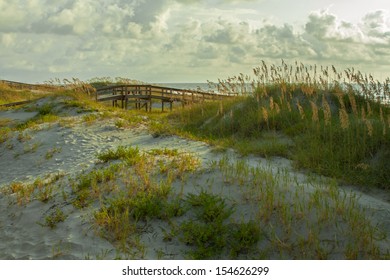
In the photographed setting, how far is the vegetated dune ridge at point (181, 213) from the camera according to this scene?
5.23 metres

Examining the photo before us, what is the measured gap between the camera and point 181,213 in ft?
19.7

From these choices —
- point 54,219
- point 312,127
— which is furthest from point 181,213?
point 312,127

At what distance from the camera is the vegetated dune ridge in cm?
523

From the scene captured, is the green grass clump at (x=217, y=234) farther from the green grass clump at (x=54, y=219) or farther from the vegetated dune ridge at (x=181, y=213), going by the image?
the green grass clump at (x=54, y=219)

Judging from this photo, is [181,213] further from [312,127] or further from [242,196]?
[312,127]

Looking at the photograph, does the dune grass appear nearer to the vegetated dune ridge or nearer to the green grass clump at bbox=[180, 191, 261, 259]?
the vegetated dune ridge

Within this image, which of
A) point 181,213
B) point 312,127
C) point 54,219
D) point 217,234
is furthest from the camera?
point 312,127

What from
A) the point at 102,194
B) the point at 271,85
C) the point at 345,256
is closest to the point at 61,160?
the point at 102,194

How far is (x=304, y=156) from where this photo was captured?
Answer: 28.1 ft

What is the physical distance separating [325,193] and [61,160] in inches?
247

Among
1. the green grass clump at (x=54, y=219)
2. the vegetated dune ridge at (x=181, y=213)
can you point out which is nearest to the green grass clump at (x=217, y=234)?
the vegetated dune ridge at (x=181, y=213)

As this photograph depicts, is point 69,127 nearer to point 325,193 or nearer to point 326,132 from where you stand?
point 326,132

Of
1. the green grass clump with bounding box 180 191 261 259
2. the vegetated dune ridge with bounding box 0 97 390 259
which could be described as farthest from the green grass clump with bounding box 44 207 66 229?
the green grass clump with bounding box 180 191 261 259

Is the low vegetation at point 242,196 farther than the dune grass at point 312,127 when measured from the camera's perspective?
No
